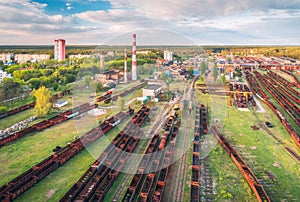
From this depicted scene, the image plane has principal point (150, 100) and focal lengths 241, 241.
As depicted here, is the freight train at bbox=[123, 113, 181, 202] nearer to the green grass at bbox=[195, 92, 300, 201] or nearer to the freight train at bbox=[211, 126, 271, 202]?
the green grass at bbox=[195, 92, 300, 201]

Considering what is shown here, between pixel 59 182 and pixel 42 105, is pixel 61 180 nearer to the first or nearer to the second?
pixel 59 182

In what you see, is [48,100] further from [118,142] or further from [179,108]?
[179,108]

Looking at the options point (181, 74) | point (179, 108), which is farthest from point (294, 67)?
point (179, 108)

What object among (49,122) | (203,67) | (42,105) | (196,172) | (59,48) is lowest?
(196,172)

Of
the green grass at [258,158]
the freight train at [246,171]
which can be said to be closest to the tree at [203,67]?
the green grass at [258,158]

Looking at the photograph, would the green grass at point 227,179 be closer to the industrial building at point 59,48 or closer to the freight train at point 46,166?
the freight train at point 46,166

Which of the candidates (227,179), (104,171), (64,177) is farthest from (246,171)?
(64,177)
